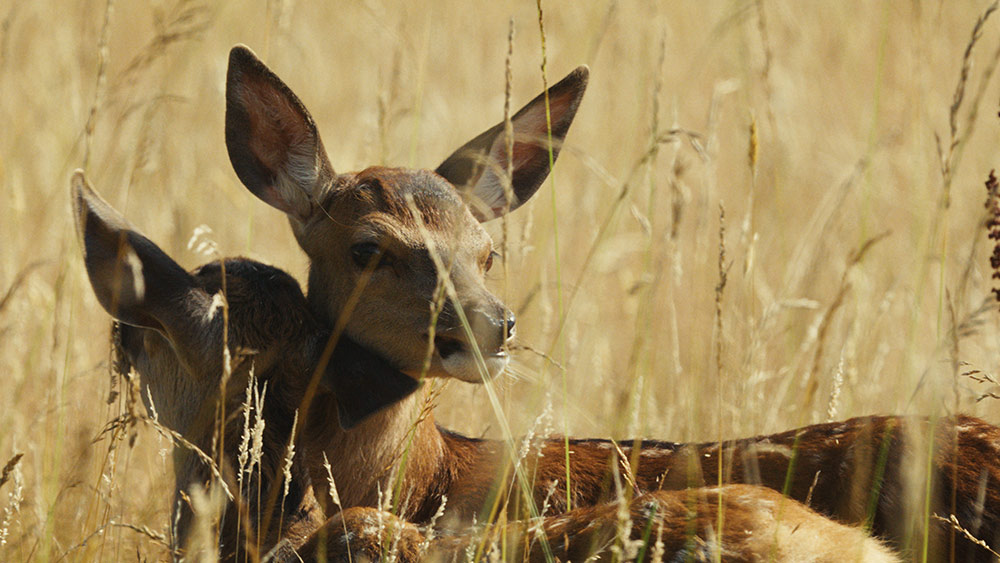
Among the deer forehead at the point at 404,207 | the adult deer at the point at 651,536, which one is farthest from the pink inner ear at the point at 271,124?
the adult deer at the point at 651,536

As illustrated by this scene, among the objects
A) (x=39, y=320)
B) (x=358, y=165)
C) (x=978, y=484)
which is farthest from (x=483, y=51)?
(x=978, y=484)

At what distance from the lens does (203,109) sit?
984cm

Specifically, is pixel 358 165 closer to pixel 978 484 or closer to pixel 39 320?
pixel 39 320

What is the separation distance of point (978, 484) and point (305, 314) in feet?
7.31

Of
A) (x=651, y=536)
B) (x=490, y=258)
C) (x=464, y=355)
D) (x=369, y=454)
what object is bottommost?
(x=651, y=536)

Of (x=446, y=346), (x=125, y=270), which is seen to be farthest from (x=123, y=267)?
(x=446, y=346)

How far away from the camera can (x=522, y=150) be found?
213 inches

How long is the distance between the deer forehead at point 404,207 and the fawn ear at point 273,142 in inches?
5.6

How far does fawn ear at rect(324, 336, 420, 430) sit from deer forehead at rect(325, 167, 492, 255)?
0.43 metres

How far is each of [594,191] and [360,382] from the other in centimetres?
433

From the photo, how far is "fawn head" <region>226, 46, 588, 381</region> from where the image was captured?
4328mm

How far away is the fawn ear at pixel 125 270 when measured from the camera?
14.0 ft

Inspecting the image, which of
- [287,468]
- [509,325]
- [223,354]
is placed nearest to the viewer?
[287,468]

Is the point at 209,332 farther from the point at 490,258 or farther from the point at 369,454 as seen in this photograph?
the point at 490,258
